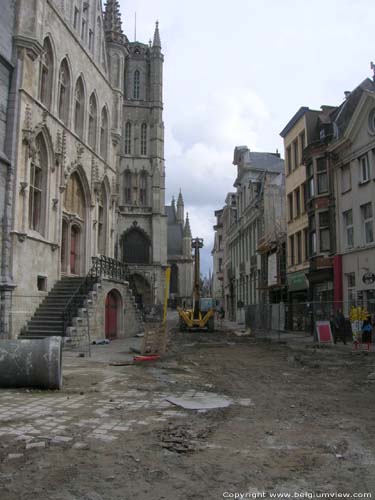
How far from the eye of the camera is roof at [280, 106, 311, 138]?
30.4 meters

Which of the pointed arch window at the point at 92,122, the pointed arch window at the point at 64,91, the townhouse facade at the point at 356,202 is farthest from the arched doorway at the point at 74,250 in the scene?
the townhouse facade at the point at 356,202

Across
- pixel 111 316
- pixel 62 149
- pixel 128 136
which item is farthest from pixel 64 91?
pixel 128 136

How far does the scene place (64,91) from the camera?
26.2 meters

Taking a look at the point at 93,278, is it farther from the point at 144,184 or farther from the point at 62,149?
the point at 144,184

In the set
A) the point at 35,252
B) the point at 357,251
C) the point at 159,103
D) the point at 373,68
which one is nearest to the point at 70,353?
the point at 35,252

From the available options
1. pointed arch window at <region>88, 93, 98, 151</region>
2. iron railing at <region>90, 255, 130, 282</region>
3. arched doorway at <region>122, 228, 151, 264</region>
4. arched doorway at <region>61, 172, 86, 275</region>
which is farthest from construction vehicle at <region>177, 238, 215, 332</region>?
arched doorway at <region>122, 228, 151, 264</region>

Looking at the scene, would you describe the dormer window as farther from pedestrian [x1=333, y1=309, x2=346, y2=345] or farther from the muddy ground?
the muddy ground

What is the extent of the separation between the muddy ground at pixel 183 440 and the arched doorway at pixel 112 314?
14.7 m

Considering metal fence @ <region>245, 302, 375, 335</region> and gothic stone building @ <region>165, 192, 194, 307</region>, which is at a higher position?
gothic stone building @ <region>165, 192, 194, 307</region>

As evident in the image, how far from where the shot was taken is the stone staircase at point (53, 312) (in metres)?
19.8

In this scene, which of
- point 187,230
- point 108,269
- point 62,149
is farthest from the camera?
point 187,230

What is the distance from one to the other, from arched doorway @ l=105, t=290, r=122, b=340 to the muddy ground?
48.3 feet

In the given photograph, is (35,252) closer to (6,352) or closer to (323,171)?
(6,352)

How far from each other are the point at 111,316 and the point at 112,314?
0.64 feet
